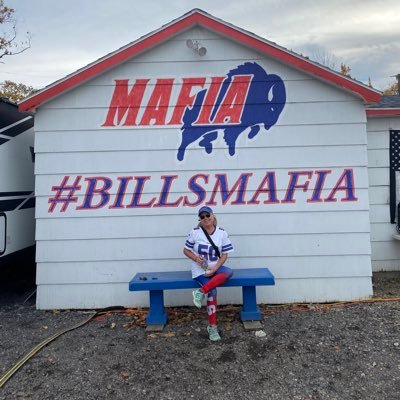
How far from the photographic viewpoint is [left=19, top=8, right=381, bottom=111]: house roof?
5.52m

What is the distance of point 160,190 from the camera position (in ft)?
18.9

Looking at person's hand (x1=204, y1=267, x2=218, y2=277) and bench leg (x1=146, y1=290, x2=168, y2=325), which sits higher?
person's hand (x1=204, y1=267, x2=218, y2=277)

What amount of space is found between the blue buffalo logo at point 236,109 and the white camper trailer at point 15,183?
2.62 m

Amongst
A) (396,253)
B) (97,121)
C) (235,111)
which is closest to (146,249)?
(97,121)

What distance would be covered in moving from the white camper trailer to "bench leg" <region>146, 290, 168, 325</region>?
240 cm

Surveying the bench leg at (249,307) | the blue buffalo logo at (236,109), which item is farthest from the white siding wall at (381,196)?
the bench leg at (249,307)

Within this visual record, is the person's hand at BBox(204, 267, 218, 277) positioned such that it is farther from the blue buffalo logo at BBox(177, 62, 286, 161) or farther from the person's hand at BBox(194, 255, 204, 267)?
the blue buffalo logo at BBox(177, 62, 286, 161)

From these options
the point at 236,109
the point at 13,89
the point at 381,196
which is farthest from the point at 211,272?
the point at 13,89

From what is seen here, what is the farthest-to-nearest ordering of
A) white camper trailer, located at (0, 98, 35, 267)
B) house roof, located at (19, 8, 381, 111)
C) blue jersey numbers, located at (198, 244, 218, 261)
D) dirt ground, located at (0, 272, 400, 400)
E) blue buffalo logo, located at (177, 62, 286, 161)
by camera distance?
white camper trailer, located at (0, 98, 35, 267)
blue buffalo logo, located at (177, 62, 286, 161)
house roof, located at (19, 8, 381, 111)
blue jersey numbers, located at (198, 244, 218, 261)
dirt ground, located at (0, 272, 400, 400)

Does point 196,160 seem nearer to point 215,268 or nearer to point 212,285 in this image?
point 215,268

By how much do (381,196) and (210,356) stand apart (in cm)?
445

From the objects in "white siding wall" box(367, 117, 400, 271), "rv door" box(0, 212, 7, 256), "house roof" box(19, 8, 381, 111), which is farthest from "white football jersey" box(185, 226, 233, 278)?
"white siding wall" box(367, 117, 400, 271)

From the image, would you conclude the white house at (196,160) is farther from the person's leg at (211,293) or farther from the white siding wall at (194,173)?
the person's leg at (211,293)

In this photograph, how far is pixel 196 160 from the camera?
5.76m
